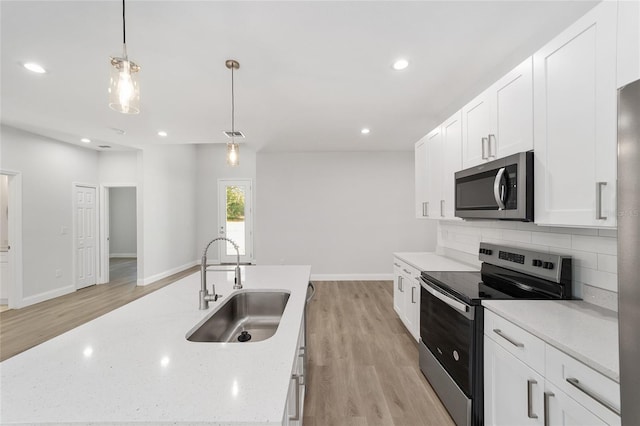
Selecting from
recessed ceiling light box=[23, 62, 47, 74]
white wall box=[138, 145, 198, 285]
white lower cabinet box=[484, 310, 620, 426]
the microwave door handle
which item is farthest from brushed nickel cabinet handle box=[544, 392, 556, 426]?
white wall box=[138, 145, 198, 285]

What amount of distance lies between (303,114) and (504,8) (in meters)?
2.24

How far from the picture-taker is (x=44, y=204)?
4.40 meters

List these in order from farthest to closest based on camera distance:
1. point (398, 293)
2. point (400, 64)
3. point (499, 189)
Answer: point (398, 293)
point (400, 64)
point (499, 189)

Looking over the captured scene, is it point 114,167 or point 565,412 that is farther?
point 114,167

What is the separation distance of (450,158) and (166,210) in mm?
5691

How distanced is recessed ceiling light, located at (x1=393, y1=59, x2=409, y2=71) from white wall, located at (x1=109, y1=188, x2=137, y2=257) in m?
9.41

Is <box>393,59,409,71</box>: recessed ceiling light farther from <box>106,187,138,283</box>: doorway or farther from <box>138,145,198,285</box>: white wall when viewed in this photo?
<box>106,187,138,283</box>: doorway

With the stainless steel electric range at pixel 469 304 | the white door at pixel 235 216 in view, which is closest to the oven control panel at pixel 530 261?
the stainless steel electric range at pixel 469 304

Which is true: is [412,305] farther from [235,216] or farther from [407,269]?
[235,216]

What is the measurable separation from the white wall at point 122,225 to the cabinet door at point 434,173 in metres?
9.26

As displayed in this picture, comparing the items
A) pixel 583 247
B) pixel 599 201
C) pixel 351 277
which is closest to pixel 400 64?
pixel 599 201

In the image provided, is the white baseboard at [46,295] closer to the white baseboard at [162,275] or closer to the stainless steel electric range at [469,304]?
the white baseboard at [162,275]

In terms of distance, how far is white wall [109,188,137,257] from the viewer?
883cm

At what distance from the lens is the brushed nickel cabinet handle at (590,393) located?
896mm
